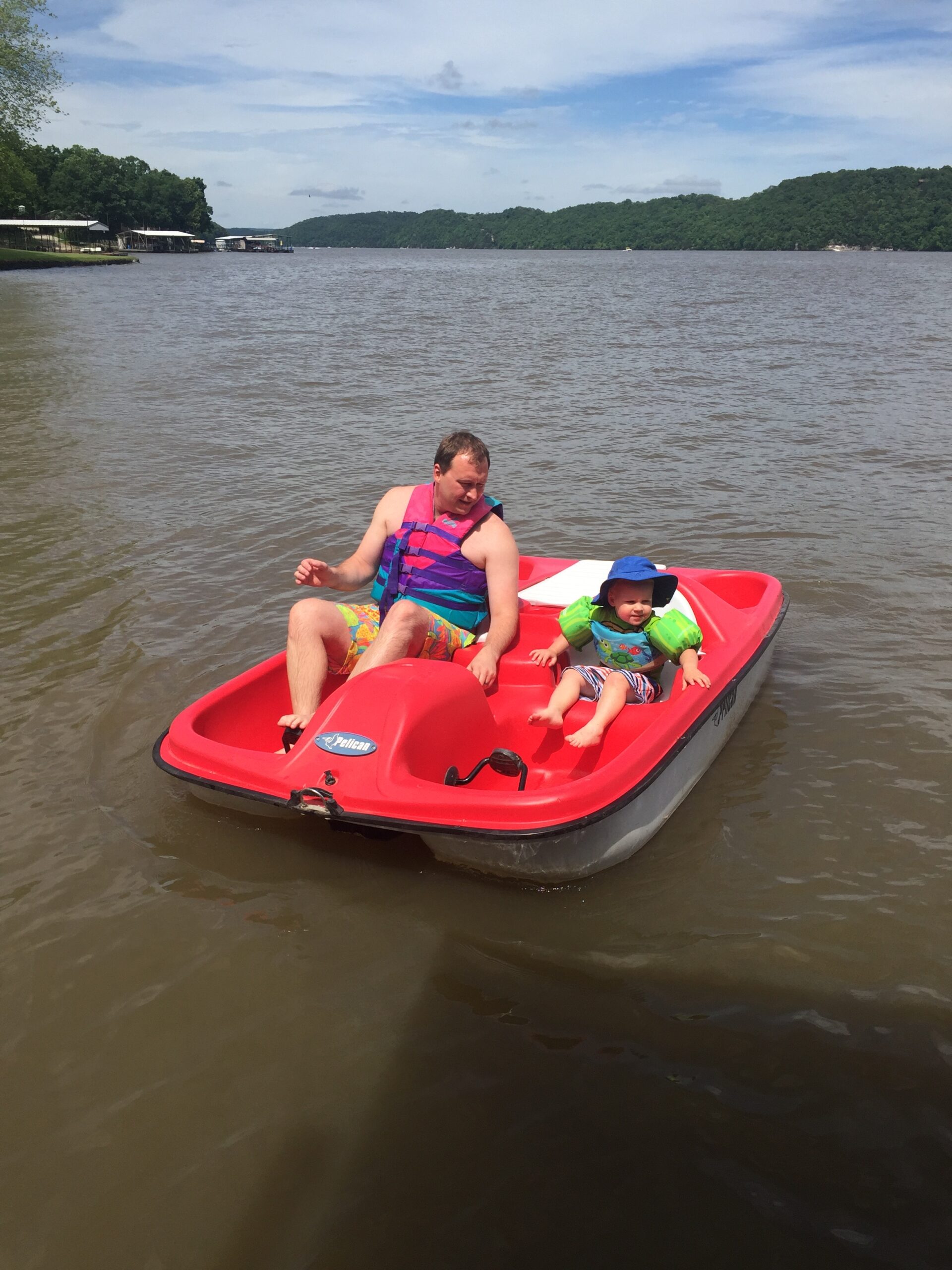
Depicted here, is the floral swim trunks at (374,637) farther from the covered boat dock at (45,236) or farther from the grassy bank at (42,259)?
the covered boat dock at (45,236)

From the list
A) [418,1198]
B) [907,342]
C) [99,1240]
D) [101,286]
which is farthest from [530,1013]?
[101,286]

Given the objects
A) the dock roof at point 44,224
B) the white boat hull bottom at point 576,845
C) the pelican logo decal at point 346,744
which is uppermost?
the pelican logo decal at point 346,744

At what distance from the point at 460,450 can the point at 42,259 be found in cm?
5209

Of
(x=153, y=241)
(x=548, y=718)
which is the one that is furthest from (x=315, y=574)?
(x=153, y=241)

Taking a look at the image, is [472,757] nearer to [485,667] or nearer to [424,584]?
[485,667]

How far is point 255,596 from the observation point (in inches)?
248

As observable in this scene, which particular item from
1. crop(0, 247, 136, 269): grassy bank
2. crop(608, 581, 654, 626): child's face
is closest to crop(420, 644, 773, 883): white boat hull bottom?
crop(608, 581, 654, 626): child's face

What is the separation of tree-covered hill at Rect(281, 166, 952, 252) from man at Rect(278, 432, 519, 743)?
373ft

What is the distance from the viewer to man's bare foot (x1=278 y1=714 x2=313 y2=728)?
3.69 meters

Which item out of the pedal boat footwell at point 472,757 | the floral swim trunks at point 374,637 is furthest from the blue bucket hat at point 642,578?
the floral swim trunks at point 374,637

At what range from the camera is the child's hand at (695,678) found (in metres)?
3.95

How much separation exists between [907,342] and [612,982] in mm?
18455

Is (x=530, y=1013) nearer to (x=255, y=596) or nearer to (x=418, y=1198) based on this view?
(x=418, y=1198)

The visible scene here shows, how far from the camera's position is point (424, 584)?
4.33 metres
